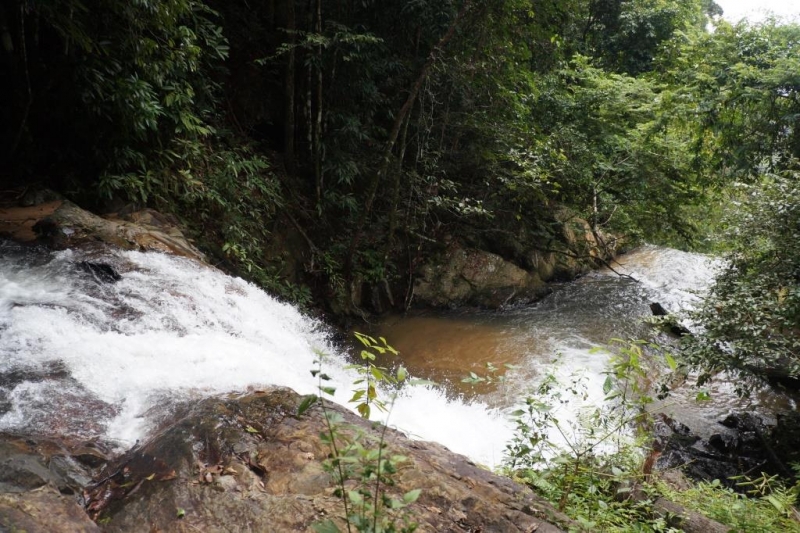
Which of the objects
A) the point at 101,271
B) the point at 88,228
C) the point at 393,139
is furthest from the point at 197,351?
the point at 393,139

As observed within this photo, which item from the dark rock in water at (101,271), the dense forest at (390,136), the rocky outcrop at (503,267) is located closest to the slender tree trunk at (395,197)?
the dense forest at (390,136)

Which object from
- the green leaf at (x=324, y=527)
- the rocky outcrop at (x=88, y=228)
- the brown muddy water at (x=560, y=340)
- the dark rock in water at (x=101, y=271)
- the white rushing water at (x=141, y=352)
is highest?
the green leaf at (x=324, y=527)

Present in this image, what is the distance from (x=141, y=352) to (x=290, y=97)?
5400mm

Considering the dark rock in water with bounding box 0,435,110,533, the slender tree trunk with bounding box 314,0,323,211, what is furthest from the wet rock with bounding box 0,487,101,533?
the slender tree trunk with bounding box 314,0,323,211

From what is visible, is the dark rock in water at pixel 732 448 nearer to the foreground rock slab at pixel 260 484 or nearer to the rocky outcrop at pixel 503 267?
the foreground rock slab at pixel 260 484

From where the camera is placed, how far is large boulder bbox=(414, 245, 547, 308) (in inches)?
367

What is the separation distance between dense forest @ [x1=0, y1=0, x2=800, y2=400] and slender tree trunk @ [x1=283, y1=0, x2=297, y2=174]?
1.7 inches

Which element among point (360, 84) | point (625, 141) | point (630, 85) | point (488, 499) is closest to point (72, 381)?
point (488, 499)

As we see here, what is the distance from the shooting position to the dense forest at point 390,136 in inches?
213

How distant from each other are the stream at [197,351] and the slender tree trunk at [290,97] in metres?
3.07

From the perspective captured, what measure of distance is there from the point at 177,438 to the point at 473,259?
7.74m

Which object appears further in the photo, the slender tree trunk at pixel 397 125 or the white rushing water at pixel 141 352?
the slender tree trunk at pixel 397 125

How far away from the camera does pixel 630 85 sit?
11.1m

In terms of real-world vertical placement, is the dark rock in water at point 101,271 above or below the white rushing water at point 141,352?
above
